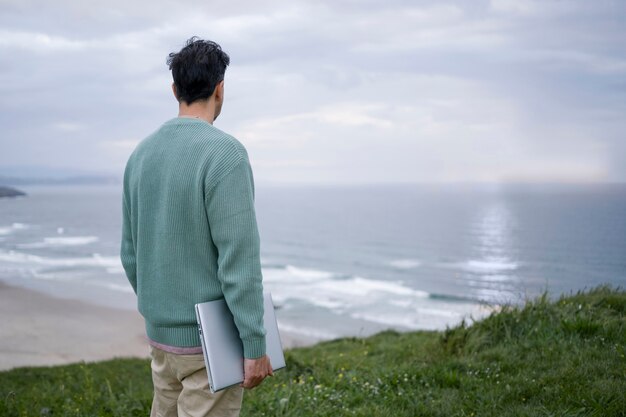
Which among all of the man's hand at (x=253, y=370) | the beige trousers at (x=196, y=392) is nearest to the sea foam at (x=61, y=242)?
the beige trousers at (x=196, y=392)

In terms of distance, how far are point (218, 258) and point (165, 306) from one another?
12.9 inches

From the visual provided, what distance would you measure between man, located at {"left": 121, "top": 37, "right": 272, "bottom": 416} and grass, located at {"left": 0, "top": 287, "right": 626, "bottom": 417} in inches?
82.1

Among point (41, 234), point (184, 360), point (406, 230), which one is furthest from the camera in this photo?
point (406, 230)

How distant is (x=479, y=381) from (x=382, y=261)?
4890 centimetres

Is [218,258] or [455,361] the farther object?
[455,361]

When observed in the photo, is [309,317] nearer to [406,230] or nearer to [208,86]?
[208,86]

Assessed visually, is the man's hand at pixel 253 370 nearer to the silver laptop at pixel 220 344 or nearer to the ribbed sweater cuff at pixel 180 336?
the silver laptop at pixel 220 344

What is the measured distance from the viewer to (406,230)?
7319cm

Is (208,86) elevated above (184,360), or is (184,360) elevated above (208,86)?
(208,86)

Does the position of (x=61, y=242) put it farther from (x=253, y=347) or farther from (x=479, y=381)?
(x=253, y=347)

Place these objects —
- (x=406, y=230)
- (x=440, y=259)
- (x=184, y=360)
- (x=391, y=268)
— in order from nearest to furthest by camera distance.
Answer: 1. (x=184, y=360)
2. (x=391, y=268)
3. (x=440, y=259)
4. (x=406, y=230)

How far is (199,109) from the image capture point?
246 centimetres

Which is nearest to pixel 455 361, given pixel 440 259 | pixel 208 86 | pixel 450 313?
pixel 208 86

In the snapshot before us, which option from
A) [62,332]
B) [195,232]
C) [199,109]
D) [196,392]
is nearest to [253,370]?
[196,392]
